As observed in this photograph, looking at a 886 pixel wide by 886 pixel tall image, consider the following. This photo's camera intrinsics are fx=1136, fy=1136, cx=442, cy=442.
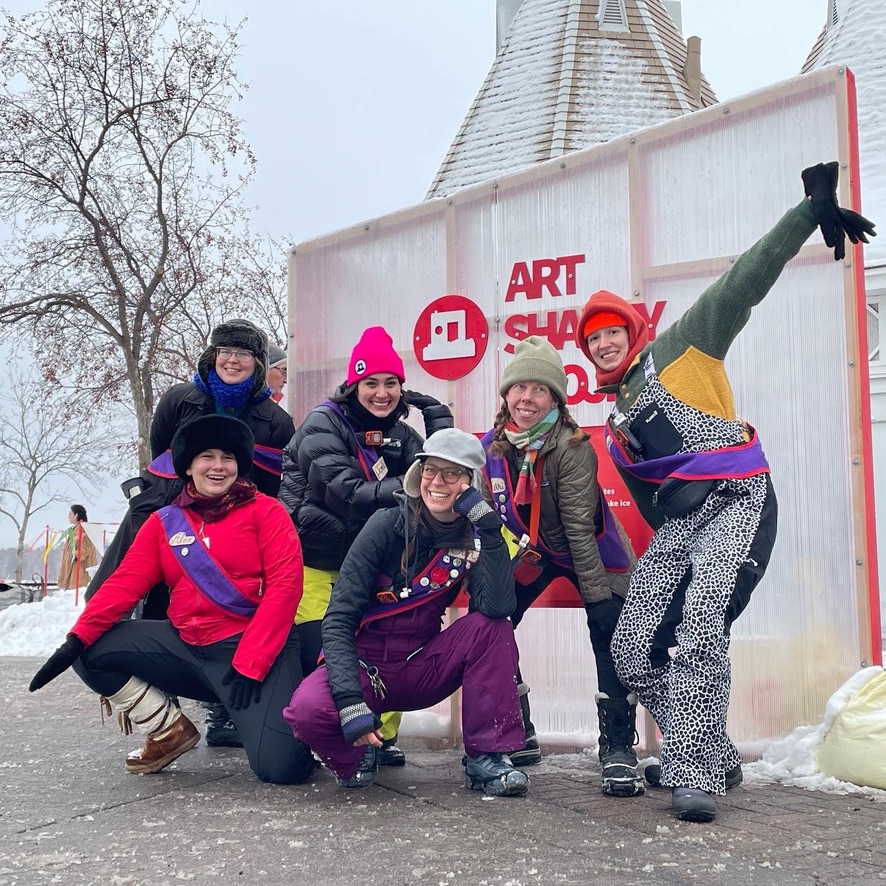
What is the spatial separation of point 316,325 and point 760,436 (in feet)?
8.42

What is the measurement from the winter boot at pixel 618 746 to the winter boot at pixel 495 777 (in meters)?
0.29

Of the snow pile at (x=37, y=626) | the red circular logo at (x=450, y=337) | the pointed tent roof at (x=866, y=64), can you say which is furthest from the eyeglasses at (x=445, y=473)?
the pointed tent roof at (x=866, y=64)

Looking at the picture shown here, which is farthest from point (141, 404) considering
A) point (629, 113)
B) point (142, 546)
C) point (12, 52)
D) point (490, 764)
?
point (490, 764)

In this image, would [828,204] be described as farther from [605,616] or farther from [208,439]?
[208,439]

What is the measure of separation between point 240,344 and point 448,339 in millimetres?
1181

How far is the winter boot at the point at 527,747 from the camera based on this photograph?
439cm

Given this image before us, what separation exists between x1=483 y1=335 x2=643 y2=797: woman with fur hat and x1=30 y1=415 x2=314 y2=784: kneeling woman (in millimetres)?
848

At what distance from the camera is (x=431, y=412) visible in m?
4.65

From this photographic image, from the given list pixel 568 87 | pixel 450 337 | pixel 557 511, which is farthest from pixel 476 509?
pixel 568 87

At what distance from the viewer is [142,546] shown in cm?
432

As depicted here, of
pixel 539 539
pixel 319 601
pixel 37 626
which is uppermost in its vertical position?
pixel 539 539

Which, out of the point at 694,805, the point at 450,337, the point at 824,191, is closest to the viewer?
the point at 694,805

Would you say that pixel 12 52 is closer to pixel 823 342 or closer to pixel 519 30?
pixel 519 30

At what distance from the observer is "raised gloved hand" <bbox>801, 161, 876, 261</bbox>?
11.6ft
